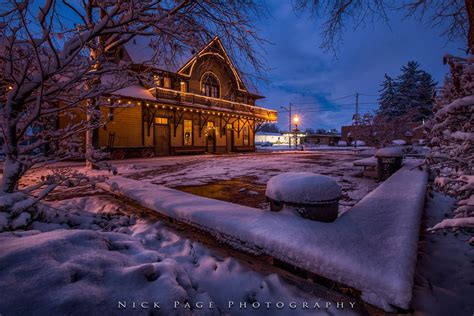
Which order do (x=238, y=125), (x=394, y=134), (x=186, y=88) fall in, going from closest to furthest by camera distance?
(x=394, y=134)
(x=186, y=88)
(x=238, y=125)

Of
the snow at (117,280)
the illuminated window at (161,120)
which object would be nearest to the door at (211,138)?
the illuminated window at (161,120)

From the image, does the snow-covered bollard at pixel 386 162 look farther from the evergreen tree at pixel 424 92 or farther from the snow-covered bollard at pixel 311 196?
the evergreen tree at pixel 424 92

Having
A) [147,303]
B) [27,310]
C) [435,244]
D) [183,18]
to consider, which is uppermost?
[183,18]

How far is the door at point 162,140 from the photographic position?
1789 cm

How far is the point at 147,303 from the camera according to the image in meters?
1.48

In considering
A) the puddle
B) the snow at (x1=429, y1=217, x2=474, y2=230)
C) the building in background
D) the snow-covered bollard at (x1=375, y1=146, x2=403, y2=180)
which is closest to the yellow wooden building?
the puddle

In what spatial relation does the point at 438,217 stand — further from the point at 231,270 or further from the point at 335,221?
the point at 231,270

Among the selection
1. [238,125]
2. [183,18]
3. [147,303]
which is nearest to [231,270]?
[147,303]

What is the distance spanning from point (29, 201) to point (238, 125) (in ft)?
73.6

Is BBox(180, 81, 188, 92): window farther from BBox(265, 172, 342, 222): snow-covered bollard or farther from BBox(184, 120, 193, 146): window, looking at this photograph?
BBox(265, 172, 342, 222): snow-covered bollard

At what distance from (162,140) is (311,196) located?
→ 17.3 metres

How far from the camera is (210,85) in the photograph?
21.7m

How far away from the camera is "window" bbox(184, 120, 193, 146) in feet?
64.7

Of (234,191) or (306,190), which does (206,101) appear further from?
(306,190)
